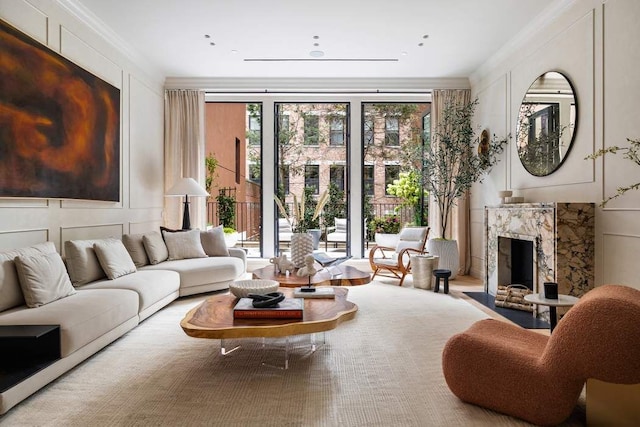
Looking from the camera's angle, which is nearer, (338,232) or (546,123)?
(546,123)

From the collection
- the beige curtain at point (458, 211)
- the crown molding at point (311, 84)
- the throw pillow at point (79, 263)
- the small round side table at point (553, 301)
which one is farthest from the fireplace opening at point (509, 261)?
the throw pillow at point (79, 263)

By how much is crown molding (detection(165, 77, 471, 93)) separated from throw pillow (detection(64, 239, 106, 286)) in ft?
11.7

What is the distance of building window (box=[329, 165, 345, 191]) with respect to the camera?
753 cm

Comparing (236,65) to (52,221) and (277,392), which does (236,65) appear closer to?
(52,221)

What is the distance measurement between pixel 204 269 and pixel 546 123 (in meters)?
3.98

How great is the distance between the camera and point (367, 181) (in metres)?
8.34

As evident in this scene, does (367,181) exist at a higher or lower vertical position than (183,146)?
A: lower

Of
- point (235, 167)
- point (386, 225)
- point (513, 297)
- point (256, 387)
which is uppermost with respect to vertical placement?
point (235, 167)

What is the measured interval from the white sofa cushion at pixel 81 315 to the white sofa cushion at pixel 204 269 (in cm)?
116

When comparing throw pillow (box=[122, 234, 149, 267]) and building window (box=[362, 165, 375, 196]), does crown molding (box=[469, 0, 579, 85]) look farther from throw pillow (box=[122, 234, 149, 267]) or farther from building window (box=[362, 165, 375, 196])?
throw pillow (box=[122, 234, 149, 267])

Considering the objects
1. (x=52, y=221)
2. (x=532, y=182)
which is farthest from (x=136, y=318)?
(x=532, y=182)

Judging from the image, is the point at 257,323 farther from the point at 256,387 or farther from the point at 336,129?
the point at 336,129

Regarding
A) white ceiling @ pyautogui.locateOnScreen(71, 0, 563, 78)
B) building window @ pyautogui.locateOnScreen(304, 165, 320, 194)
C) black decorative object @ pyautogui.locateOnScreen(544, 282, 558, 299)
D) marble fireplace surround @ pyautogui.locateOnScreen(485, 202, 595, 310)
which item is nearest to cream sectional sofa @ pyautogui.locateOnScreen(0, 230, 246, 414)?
white ceiling @ pyautogui.locateOnScreen(71, 0, 563, 78)

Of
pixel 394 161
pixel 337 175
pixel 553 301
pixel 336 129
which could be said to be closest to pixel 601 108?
pixel 553 301
